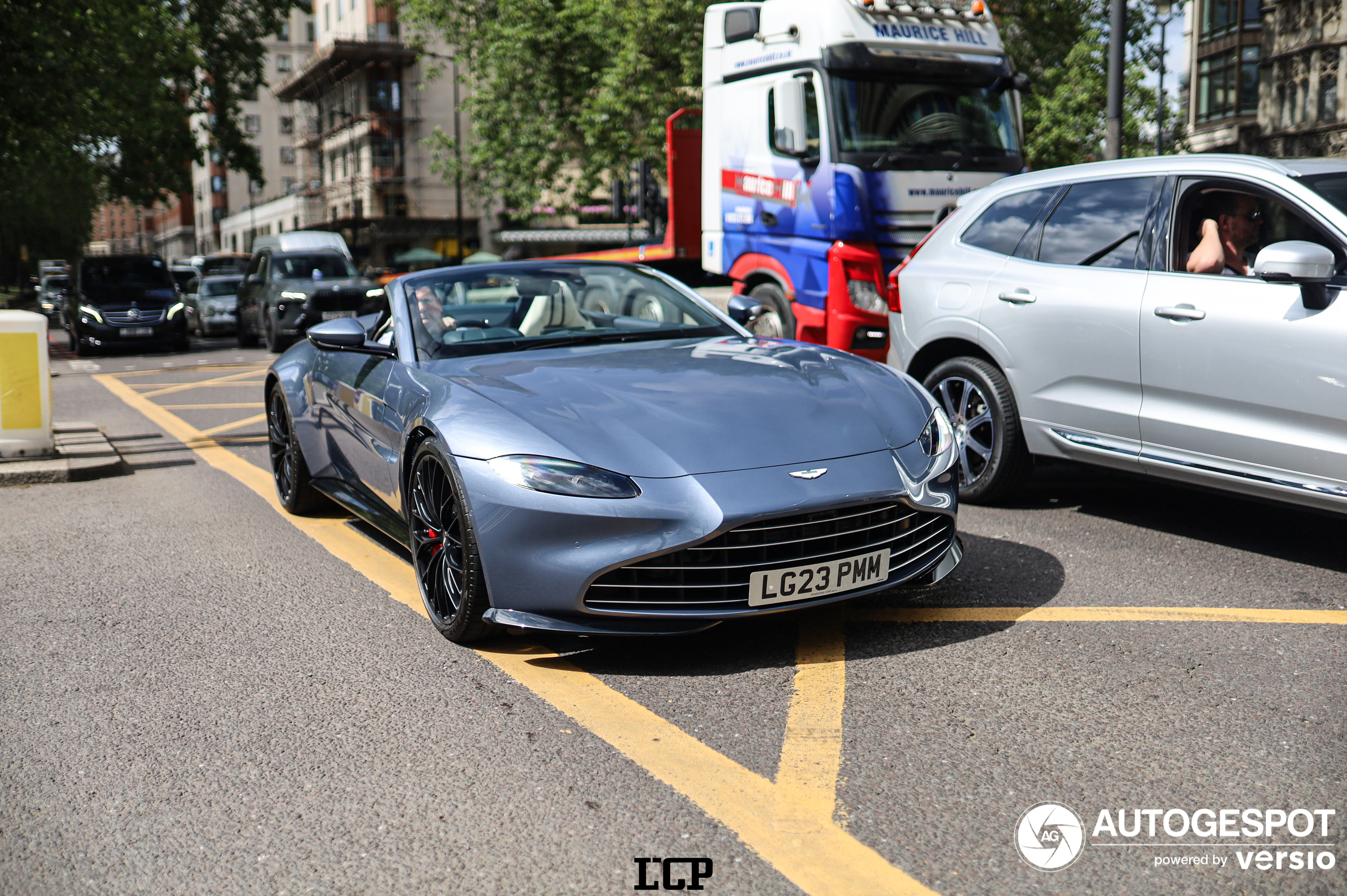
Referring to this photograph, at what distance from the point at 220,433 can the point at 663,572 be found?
755 cm

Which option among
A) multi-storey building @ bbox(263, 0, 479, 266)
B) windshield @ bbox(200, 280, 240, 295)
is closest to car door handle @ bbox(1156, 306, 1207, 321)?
windshield @ bbox(200, 280, 240, 295)

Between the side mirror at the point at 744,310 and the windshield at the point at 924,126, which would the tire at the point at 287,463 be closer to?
the side mirror at the point at 744,310

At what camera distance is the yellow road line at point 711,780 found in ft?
8.64

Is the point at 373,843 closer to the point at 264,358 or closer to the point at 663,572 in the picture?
the point at 663,572

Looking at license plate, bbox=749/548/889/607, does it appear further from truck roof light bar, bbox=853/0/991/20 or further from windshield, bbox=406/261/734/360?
truck roof light bar, bbox=853/0/991/20

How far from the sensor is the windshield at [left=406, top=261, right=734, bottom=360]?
17.0ft

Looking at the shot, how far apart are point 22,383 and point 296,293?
12386mm

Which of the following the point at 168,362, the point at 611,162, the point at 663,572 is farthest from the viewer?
the point at 611,162

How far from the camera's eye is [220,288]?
25719 mm

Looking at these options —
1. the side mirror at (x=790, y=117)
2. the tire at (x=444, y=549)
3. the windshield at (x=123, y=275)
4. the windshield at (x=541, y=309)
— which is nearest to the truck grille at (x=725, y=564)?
the tire at (x=444, y=549)

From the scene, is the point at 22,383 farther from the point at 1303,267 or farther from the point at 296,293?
Answer: the point at 296,293

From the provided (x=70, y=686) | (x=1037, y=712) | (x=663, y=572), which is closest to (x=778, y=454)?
(x=663, y=572)

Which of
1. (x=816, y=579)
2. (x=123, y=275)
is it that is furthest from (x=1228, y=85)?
(x=816, y=579)

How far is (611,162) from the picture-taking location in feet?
98.0
